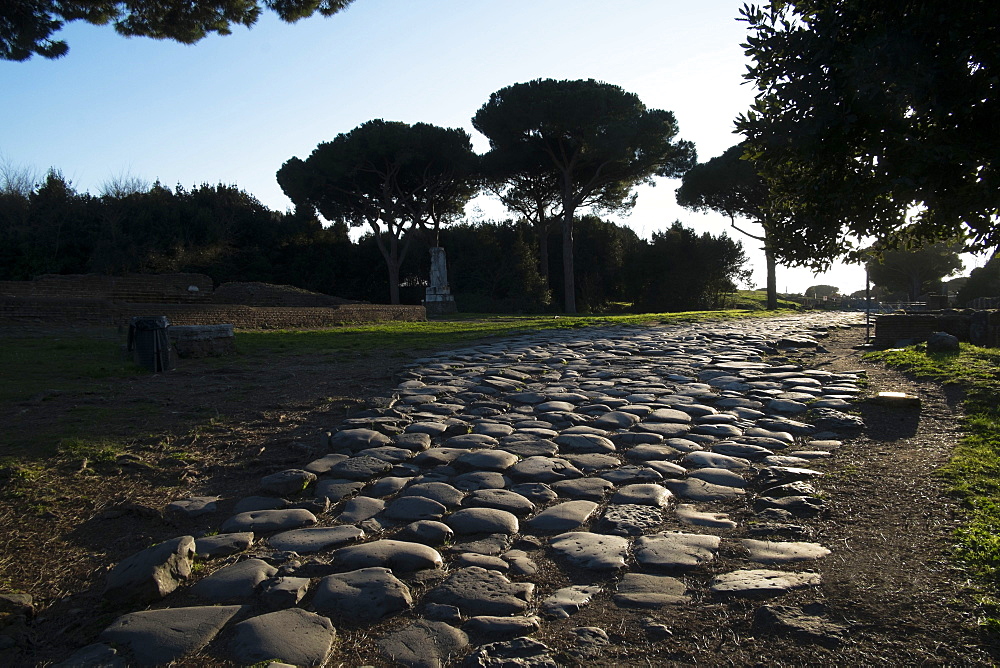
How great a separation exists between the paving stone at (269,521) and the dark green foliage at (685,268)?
83.9 ft

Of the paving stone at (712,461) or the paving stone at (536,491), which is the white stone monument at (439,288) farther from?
the paving stone at (536,491)

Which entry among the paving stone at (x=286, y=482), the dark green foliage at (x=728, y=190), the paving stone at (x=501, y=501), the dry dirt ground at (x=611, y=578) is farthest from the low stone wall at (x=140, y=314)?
the dark green foliage at (x=728, y=190)

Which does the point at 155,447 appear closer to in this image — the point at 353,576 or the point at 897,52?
the point at 353,576

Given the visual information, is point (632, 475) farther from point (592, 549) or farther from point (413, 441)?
point (413, 441)

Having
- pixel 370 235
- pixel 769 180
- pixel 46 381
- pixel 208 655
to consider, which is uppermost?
pixel 370 235

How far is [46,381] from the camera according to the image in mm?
5852

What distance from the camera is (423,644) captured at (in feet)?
6.38

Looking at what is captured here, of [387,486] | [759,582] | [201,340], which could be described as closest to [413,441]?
[387,486]

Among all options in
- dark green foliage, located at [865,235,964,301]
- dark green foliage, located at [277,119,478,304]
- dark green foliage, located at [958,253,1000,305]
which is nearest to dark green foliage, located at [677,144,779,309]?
dark green foliage, located at [958,253,1000,305]

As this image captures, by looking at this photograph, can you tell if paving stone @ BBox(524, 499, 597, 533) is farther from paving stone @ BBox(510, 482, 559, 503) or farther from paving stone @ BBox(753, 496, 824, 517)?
paving stone @ BBox(753, 496, 824, 517)

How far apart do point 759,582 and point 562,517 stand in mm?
916

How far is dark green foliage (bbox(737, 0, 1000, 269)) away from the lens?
3381 mm

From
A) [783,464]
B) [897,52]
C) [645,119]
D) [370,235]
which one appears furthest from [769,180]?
[370,235]

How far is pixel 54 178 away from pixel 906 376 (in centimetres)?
2922
